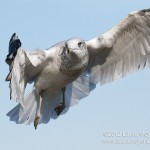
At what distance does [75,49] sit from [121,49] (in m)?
1.29

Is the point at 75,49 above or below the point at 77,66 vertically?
above

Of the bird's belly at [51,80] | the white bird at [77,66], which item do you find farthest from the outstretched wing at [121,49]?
the bird's belly at [51,80]

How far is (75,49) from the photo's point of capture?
10.4 m

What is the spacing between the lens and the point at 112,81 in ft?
37.8

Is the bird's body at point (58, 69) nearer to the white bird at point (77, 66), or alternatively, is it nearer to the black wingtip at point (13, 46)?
the white bird at point (77, 66)

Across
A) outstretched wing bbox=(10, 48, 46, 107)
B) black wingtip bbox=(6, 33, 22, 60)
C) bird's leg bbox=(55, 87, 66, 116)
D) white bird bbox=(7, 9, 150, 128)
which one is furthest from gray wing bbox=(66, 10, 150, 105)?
black wingtip bbox=(6, 33, 22, 60)

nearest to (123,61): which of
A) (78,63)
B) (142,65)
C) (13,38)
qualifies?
(142,65)

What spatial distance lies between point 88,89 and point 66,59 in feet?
3.82

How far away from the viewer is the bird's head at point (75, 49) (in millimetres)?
10406

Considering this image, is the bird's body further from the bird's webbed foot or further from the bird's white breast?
the bird's webbed foot

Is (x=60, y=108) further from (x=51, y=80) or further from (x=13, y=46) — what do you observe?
→ (x=13, y=46)

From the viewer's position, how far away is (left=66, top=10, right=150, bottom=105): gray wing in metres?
11.1

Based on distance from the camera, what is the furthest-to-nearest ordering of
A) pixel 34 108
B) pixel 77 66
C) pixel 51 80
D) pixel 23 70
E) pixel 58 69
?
pixel 34 108
pixel 51 80
pixel 58 69
pixel 77 66
pixel 23 70

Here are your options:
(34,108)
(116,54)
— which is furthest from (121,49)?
(34,108)
